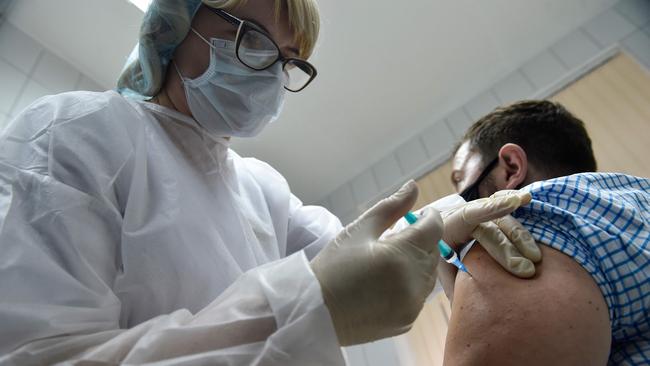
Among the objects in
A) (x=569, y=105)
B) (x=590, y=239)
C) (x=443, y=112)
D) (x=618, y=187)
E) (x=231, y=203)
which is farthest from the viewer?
(x=443, y=112)

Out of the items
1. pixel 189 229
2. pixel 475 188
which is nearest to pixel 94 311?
pixel 189 229

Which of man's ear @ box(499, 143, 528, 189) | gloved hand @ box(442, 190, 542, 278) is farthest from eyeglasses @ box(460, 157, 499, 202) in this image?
gloved hand @ box(442, 190, 542, 278)

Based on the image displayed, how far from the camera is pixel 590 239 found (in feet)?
2.27

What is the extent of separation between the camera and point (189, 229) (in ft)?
2.67

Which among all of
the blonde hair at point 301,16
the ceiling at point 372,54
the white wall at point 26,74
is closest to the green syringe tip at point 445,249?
the blonde hair at point 301,16

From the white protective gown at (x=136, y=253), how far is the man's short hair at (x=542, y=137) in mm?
761

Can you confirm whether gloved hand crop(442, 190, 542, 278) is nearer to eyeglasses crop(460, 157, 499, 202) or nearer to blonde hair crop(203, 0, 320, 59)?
eyeglasses crop(460, 157, 499, 202)

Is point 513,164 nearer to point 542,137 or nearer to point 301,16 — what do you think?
point 542,137

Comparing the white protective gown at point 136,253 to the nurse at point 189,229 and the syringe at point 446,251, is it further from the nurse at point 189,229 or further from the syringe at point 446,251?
the syringe at point 446,251

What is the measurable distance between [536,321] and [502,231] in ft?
0.63

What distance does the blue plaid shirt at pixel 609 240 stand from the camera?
2.19 feet

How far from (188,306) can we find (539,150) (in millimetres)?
1052

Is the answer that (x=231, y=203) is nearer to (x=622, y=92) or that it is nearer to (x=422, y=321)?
(x=422, y=321)

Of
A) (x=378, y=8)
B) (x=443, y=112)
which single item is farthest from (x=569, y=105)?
(x=378, y=8)
